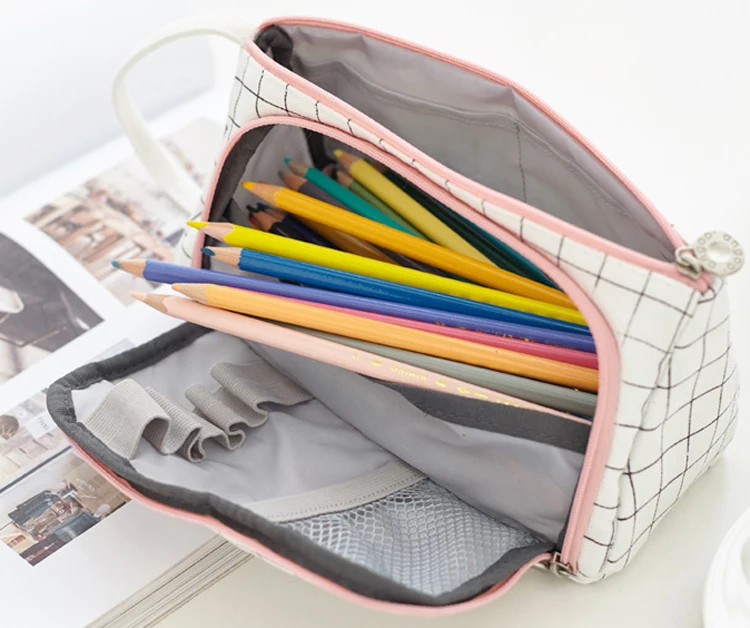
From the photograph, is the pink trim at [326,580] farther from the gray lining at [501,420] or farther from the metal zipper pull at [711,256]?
the metal zipper pull at [711,256]

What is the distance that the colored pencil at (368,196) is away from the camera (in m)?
0.58

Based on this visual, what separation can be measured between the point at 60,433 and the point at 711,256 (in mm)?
427

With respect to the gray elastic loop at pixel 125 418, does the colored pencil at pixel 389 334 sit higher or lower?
higher

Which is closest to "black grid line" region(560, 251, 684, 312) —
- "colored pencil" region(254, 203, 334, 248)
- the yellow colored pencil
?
the yellow colored pencil

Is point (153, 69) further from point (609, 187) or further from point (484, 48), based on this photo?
point (609, 187)

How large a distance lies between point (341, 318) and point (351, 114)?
0.11 meters

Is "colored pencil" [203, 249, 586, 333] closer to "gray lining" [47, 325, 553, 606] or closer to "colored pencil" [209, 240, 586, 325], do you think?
"colored pencil" [209, 240, 586, 325]

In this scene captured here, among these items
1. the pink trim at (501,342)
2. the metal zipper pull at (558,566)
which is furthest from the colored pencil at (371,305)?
the metal zipper pull at (558,566)

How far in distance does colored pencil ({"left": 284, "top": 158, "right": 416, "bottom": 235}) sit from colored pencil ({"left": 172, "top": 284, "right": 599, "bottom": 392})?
0.11 m

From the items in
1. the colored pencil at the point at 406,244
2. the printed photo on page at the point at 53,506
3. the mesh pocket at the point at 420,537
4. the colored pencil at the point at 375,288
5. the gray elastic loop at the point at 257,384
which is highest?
the colored pencil at the point at 406,244

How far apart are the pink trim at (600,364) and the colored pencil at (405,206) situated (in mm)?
103

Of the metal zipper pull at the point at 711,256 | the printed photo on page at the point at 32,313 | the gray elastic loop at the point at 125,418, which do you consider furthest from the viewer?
the printed photo on page at the point at 32,313

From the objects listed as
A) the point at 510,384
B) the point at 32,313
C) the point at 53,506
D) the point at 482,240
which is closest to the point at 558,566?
the point at 510,384

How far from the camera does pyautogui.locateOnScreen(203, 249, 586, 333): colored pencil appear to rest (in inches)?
19.5
